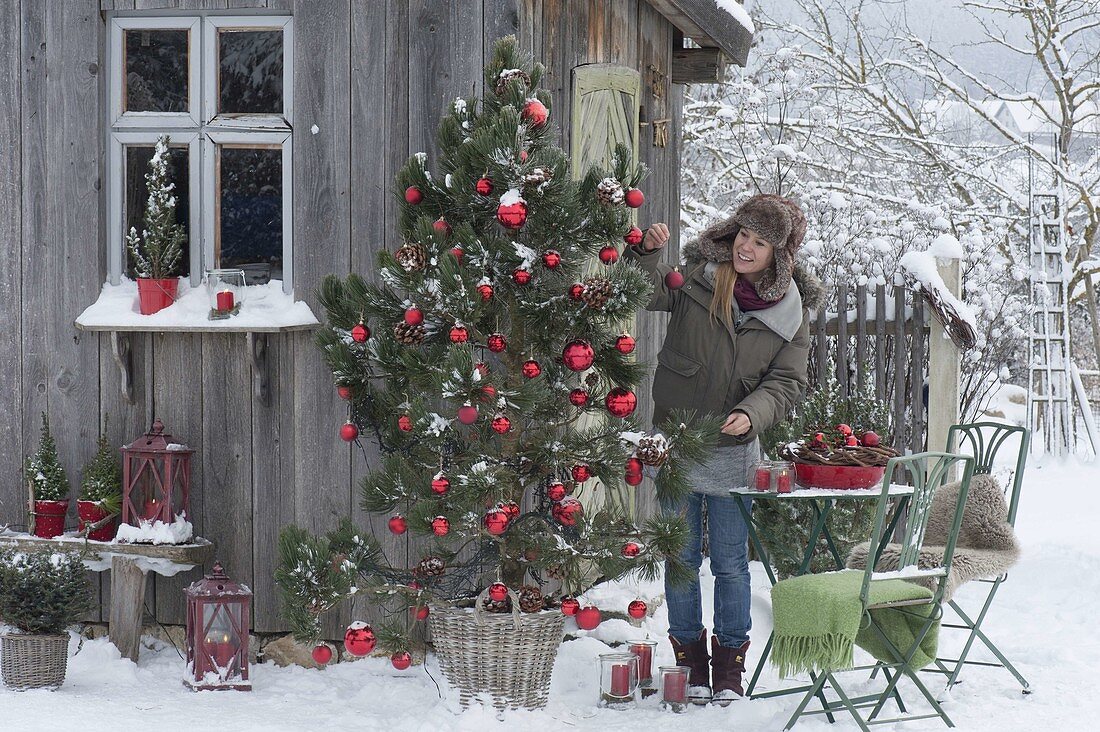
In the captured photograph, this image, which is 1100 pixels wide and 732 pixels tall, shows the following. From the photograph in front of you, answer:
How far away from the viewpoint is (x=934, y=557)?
4188mm

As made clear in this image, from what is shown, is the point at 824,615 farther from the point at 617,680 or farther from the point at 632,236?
the point at 632,236

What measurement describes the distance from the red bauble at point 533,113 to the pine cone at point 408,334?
31.9 inches

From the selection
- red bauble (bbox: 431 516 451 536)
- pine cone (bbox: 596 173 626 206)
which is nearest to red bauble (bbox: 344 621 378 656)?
red bauble (bbox: 431 516 451 536)

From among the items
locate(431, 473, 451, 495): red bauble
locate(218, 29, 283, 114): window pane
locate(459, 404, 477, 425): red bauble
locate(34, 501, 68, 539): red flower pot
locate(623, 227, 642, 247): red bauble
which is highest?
locate(218, 29, 283, 114): window pane

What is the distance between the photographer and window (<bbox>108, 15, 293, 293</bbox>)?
4789 millimetres

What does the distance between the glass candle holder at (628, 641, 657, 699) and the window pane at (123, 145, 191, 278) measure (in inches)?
97.3

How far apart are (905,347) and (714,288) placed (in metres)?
2.75

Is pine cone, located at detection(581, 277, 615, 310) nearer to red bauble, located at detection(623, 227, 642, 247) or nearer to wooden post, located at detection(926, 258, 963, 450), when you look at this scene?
red bauble, located at detection(623, 227, 642, 247)

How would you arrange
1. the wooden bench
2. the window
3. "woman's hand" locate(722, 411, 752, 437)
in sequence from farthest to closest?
the window → the wooden bench → "woman's hand" locate(722, 411, 752, 437)

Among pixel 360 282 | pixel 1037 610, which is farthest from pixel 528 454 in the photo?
pixel 1037 610

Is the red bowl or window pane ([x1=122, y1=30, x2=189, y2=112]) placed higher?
window pane ([x1=122, y1=30, x2=189, y2=112])

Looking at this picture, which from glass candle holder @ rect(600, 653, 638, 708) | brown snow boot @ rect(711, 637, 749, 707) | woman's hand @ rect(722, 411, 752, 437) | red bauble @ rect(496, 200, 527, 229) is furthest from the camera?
brown snow boot @ rect(711, 637, 749, 707)

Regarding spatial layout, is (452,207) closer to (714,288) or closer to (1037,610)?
(714,288)

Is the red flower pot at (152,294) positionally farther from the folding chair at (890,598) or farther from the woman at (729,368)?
the folding chair at (890,598)
